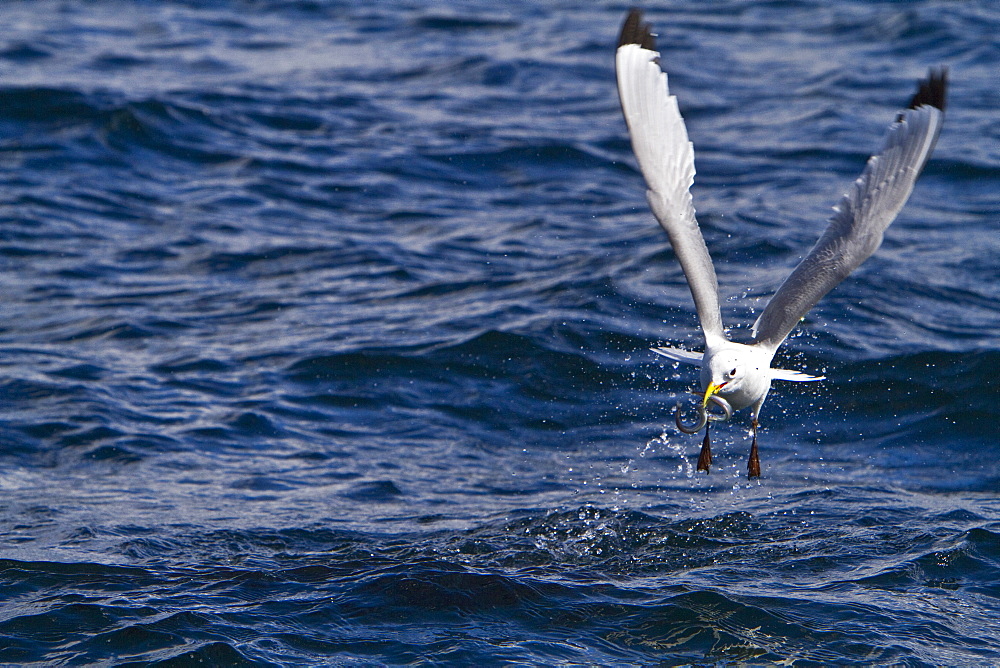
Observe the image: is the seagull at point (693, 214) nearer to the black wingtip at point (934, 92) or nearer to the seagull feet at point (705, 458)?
the black wingtip at point (934, 92)

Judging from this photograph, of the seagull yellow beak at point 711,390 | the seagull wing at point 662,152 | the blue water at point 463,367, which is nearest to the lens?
the seagull yellow beak at point 711,390

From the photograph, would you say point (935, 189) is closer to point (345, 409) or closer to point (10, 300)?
point (345, 409)

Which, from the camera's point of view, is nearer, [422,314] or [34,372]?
[34,372]

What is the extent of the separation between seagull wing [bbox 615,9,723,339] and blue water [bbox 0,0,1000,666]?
4.92 ft

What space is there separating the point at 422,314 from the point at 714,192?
3.82 meters

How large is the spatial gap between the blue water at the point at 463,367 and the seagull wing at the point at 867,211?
52.5 inches

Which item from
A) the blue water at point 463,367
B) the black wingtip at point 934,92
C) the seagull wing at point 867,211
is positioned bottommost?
the blue water at point 463,367

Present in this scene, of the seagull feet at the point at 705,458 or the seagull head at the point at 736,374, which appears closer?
the seagull head at the point at 736,374

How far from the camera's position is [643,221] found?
1227 centimetres

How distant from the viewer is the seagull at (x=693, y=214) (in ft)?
20.4

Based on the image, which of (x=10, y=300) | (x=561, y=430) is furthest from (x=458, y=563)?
(x=10, y=300)

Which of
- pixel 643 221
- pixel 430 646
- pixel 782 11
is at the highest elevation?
pixel 782 11

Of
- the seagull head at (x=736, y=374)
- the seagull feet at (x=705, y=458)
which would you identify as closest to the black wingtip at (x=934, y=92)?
the seagull head at (x=736, y=374)

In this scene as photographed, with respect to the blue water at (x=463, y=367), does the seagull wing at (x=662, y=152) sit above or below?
above
